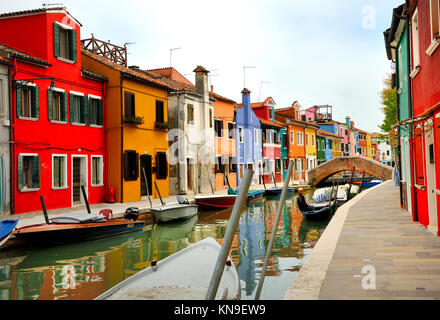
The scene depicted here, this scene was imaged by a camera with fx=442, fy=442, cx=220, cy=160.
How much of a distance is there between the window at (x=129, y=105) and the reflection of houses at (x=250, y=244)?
6.90 meters

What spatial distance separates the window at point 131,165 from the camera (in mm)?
19739

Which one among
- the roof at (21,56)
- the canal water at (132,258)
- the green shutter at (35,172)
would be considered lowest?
the canal water at (132,258)

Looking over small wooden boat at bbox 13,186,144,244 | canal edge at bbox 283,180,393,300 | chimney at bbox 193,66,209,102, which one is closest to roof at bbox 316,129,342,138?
chimney at bbox 193,66,209,102

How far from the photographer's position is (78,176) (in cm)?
1814

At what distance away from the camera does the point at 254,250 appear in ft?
37.5

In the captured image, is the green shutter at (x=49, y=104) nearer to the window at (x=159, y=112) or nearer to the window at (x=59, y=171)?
the window at (x=59, y=171)

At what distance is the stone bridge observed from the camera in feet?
119

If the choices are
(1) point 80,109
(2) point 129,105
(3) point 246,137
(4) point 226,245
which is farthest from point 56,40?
(3) point 246,137

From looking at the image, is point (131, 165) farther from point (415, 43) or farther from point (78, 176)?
point (415, 43)

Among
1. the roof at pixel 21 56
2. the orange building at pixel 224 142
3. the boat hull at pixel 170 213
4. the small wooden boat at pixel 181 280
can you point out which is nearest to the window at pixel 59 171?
the roof at pixel 21 56
